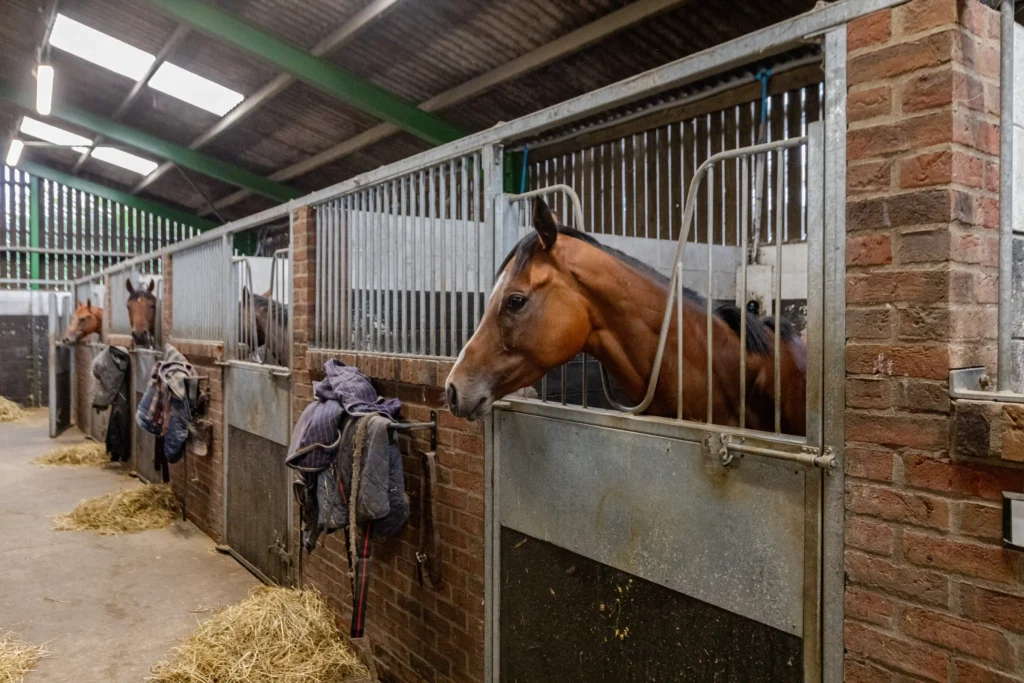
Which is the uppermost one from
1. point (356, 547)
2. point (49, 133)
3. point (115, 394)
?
point (49, 133)

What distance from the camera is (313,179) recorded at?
31.3ft

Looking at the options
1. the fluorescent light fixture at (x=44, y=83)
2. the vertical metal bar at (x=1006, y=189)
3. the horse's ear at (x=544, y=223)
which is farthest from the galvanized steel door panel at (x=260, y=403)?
the fluorescent light fixture at (x=44, y=83)

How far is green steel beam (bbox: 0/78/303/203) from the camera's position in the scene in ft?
29.7

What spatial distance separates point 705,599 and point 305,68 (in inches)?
232

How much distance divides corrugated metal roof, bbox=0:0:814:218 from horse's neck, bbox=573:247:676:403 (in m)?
3.14

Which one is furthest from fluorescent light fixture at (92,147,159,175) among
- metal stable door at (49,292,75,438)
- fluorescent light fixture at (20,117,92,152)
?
metal stable door at (49,292,75,438)

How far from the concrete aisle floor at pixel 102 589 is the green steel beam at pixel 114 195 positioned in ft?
30.5

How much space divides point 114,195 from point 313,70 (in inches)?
365

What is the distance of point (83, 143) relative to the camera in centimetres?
1089

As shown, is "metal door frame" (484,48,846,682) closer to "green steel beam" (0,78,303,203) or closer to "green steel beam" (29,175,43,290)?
"green steel beam" (0,78,303,203)

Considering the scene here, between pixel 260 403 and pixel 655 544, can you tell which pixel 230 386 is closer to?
pixel 260 403

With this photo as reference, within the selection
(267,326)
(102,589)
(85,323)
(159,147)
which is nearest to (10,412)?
(85,323)

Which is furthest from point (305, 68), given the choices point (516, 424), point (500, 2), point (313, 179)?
point (516, 424)

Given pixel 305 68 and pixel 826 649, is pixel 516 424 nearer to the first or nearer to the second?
pixel 826 649
